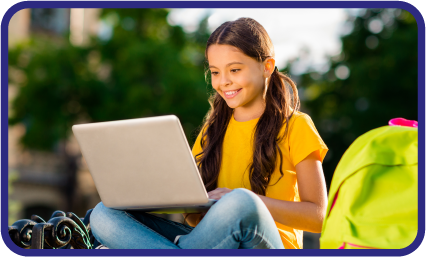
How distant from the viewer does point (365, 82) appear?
11.2 metres

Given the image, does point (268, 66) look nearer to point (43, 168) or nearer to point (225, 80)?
point (225, 80)

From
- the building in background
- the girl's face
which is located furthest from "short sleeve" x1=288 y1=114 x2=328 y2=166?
the building in background

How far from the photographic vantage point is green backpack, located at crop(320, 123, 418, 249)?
4.82 feet

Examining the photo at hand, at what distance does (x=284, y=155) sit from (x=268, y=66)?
49 cm

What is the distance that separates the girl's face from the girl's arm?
485 millimetres

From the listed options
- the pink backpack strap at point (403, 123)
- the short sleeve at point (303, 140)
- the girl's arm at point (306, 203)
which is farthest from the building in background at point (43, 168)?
the pink backpack strap at point (403, 123)

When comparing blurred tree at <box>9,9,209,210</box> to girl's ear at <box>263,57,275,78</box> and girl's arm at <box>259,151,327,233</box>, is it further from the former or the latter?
girl's arm at <box>259,151,327,233</box>

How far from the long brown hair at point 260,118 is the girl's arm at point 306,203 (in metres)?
0.17

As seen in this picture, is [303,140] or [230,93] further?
[230,93]

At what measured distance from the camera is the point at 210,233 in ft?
5.63

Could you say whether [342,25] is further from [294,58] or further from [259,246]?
[259,246]

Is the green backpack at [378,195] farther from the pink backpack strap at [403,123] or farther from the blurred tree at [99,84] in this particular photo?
the blurred tree at [99,84]

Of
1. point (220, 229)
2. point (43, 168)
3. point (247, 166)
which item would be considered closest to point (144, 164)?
point (220, 229)

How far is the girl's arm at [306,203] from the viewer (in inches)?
77.4
